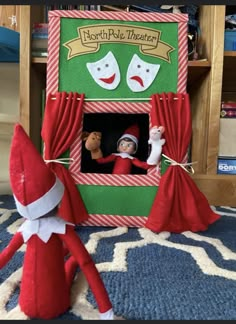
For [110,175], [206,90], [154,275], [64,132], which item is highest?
[206,90]

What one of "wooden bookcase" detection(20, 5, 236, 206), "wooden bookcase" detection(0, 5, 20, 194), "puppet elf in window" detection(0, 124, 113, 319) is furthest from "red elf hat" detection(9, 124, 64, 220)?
"wooden bookcase" detection(0, 5, 20, 194)

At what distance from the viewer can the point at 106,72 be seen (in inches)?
30.7

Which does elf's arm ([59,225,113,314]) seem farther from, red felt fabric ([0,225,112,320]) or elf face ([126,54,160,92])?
elf face ([126,54,160,92])

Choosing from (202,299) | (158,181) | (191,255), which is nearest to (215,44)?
(158,181)

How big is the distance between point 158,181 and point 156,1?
0.68 meters

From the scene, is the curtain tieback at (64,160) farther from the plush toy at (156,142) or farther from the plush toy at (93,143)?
the plush toy at (156,142)

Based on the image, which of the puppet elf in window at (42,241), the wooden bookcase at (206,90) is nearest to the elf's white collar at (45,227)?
the puppet elf in window at (42,241)

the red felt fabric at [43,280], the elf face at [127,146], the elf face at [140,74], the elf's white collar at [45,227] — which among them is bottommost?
the red felt fabric at [43,280]

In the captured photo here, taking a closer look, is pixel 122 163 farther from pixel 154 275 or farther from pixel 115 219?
pixel 154 275

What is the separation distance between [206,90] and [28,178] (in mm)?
801

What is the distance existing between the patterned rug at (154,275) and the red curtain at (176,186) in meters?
0.03

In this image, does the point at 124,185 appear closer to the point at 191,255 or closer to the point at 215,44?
the point at 191,255

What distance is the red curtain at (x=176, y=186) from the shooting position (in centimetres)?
74

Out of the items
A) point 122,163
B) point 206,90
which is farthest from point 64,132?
point 206,90
